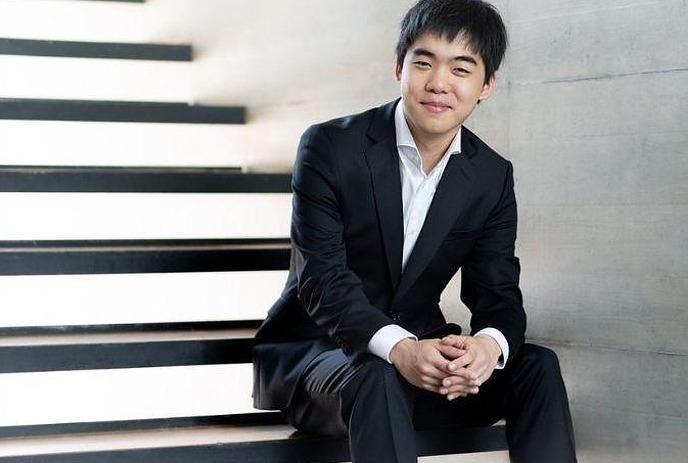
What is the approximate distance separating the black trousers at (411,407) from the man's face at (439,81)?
19.9 inches

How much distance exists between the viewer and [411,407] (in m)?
2.06

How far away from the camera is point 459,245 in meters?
2.26

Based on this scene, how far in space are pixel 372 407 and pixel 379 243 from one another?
42 centimetres

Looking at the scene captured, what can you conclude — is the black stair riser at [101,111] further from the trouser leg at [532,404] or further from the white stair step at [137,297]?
the trouser leg at [532,404]

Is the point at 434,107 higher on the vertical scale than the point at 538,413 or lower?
higher

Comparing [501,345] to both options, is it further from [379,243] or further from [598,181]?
[598,181]

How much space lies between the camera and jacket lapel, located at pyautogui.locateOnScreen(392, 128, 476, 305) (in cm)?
221

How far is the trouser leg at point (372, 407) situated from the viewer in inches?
74.3

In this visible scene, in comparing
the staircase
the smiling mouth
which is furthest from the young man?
the staircase

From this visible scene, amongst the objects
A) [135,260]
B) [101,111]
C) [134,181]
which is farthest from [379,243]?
[101,111]

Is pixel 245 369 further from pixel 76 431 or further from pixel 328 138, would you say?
pixel 328 138

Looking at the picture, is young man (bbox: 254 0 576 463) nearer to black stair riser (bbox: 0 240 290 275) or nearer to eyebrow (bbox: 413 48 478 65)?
eyebrow (bbox: 413 48 478 65)

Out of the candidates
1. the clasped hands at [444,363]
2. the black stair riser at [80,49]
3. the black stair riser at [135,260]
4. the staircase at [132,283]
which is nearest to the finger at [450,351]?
the clasped hands at [444,363]

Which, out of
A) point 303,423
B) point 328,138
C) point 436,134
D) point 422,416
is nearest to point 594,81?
point 436,134
